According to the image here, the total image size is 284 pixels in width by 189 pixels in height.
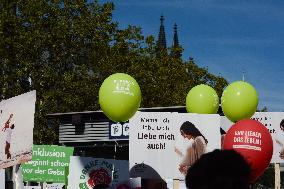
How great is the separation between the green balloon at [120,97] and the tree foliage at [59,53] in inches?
690

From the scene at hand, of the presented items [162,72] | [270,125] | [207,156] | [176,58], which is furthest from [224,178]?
[176,58]

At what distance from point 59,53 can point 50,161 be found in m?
16.0

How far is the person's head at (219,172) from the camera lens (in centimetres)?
237

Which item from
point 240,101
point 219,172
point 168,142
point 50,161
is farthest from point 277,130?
point 219,172

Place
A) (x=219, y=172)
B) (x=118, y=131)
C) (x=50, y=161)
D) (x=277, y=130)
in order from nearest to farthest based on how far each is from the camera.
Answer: (x=219, y=172), (x=277, y=130), (x=50, y=161), (x=118, y=131)

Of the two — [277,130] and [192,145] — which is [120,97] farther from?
[277,130]

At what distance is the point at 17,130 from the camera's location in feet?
22.4

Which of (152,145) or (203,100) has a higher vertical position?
(203,100)

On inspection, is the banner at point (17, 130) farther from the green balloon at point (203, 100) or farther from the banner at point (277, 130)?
the banner at point (277, 130)

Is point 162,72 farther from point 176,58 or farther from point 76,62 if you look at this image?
point 76,62

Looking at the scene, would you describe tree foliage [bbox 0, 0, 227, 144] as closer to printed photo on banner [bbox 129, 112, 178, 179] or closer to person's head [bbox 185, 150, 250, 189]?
printed photo on banner [bbox 129, 112, 178, 179]

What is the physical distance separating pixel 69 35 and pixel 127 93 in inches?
760

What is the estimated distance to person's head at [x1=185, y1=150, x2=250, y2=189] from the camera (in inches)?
93.4

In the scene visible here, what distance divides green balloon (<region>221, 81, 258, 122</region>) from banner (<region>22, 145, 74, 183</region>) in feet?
12.2
